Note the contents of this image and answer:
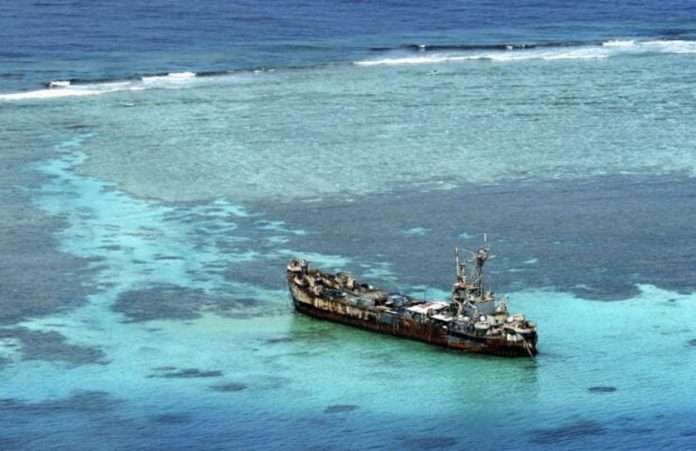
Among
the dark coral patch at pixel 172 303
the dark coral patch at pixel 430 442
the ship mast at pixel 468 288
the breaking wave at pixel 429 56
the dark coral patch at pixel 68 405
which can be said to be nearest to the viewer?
the dark coral patch at pixel 430 442

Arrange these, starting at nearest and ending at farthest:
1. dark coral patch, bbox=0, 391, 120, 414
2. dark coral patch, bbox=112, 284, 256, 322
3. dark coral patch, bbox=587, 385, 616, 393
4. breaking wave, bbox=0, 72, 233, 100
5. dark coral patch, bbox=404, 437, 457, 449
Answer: dark coral patch, bbox=404, 437, 457, 449 → dark coral patch, bbox=0, 391, 120, 414 → dark coral patch, bbox=587, 385, 616, 393 → dark coral patch, bbox=112, 284, 256, 322 → breaking wave, bbox=0, 72, 233, 100

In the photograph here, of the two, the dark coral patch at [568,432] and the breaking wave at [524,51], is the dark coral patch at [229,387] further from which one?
the breaking wave at [524,51]

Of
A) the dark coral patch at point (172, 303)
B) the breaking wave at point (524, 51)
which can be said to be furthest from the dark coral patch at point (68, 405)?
the breaking wave at point (524, 51)

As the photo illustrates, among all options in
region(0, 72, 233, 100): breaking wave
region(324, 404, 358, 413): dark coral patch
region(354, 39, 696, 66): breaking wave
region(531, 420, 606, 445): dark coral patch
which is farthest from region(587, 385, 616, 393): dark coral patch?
region(354, 39, 696, 66): breaking wave

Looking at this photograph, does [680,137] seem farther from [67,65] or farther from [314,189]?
[67,65]

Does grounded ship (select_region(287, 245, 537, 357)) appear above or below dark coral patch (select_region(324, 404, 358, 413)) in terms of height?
above

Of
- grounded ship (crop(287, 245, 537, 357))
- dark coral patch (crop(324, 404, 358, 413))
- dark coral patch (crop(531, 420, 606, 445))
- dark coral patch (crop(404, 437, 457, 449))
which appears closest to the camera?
dark coral patch (crop(404, 437, 457, 449))

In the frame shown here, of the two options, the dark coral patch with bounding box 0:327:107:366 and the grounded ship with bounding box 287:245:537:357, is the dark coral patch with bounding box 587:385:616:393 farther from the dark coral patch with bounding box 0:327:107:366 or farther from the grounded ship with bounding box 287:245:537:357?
the dark coral patch with bounding box 0:327:107:366

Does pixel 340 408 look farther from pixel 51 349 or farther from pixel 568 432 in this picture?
pixel 51 349
